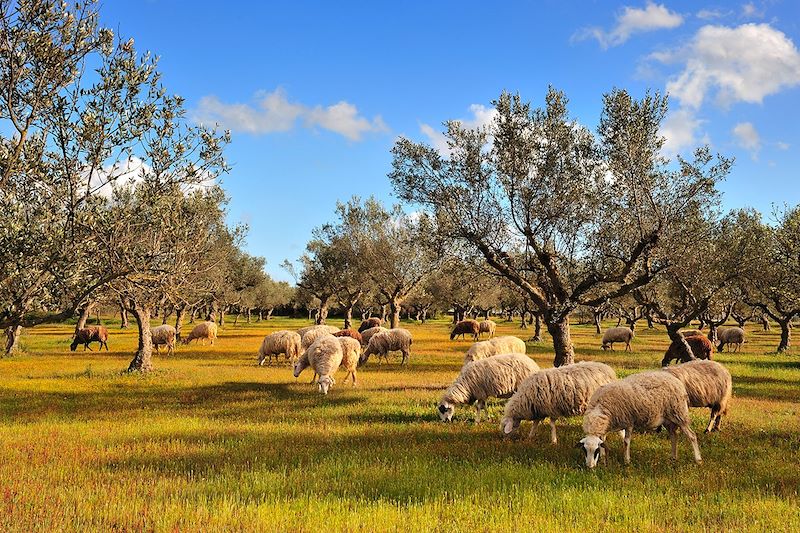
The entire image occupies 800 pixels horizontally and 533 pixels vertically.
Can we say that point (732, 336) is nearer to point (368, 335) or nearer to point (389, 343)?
point (389, 343)

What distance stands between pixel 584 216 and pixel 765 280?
2073 centimetres

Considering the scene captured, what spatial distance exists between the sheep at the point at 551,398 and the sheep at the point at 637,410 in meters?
1.38

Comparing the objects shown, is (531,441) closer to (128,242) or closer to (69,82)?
(128,242)

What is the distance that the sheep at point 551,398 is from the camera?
1179cm

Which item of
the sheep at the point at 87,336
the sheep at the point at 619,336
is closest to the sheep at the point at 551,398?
the sheep at the point at 619,336

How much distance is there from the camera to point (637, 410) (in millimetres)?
10141

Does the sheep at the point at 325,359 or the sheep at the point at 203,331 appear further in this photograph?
the sheep at the point at 203,331

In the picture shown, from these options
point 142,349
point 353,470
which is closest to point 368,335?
point 142,349

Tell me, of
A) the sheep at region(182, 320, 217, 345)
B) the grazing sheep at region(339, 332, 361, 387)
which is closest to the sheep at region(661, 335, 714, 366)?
the grazing sheep at region(339, 332, 361, 387)

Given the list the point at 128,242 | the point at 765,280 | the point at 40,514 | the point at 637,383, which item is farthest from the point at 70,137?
the point at 765,280

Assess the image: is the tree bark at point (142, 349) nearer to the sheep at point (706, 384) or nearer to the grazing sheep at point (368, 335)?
the grazing sheep at point (368, 335)

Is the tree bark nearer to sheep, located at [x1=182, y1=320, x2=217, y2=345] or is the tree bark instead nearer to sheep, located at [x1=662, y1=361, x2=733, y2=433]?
sheep, located at [x1=182, y1=320, x2=217, y2=345]

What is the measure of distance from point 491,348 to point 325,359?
7.31m

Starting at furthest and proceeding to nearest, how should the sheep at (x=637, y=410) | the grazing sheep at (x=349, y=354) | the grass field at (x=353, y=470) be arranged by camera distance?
the grazing sheep at (x=349, y=354), the sheep at (x=637, y=410), the grass field at (x=353, y=470)
